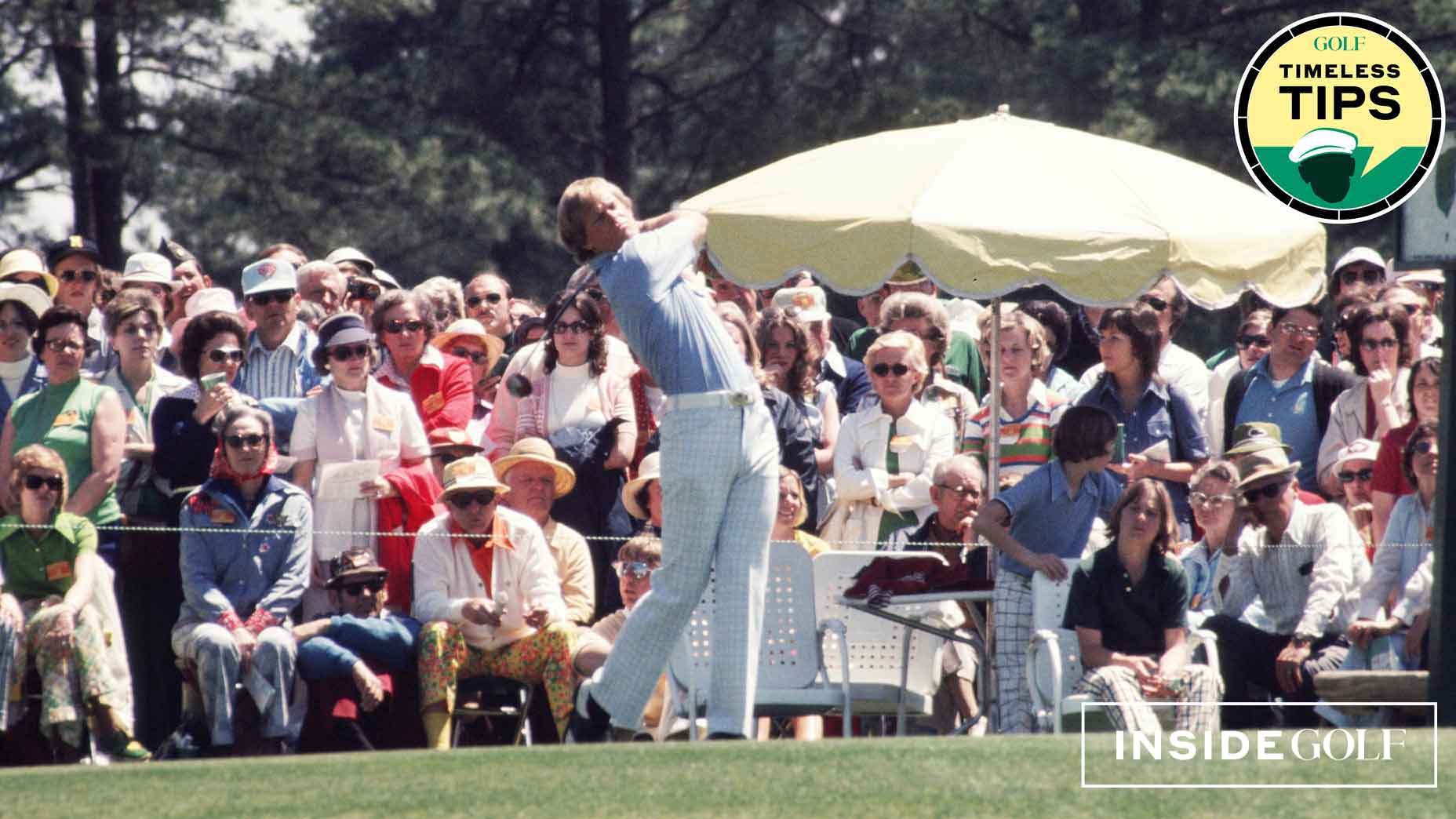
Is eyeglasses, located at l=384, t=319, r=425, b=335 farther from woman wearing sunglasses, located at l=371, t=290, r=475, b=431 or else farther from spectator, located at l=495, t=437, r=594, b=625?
spectator, located at l=495, t=437, r=594, b=625

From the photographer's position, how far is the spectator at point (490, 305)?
1287 cm

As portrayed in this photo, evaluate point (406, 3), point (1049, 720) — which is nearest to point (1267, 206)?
point (1049, 720)

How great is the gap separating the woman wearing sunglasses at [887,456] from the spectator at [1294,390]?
5.91 ft

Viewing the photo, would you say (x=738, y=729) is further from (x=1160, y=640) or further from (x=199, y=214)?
(x=199, y=214)

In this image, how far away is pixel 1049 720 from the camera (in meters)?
9.28

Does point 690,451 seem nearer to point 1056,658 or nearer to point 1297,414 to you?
point 1056,658

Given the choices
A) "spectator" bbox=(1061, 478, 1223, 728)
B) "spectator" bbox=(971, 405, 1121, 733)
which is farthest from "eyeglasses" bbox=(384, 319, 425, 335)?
"spectator" bbox=(1061, 478, 1223, 728)

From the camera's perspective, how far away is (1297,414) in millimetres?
11375

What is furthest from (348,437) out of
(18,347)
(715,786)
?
(715,786)

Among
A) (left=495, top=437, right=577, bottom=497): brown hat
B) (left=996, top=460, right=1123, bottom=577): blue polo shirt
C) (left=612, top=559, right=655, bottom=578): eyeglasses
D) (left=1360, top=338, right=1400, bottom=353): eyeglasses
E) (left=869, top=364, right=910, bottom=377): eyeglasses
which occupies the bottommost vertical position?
(left=612, top=559, right=655, bottom=578): eyeglasses

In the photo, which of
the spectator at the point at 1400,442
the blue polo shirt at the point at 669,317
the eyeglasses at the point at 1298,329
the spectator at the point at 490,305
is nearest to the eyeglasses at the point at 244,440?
the blue polo shirt at the point at 669,317

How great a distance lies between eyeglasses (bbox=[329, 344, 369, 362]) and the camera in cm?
1032

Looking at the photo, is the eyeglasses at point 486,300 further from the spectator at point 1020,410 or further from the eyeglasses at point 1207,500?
the eyeglasses at point 1207,500

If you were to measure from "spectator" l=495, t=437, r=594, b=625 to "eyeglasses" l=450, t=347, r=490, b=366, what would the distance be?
59.7 inches
